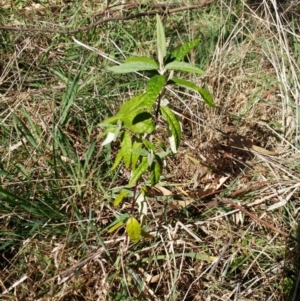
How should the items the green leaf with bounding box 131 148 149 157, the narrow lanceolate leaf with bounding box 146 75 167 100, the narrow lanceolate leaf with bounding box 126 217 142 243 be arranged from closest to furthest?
1. the narrow lanceolate leaf with bounding box 146 75 167 100
2. the green leaf with bounding box 131 148 149 157
3. the narrow lanceolate leaf with bounding box 126 217 142 243

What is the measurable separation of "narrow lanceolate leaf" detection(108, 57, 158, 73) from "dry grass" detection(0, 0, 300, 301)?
482 mm

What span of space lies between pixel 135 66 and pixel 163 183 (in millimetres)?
616

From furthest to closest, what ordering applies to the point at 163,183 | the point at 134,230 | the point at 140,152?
the point at 163,183
the point at 134,230
the point at 140,152

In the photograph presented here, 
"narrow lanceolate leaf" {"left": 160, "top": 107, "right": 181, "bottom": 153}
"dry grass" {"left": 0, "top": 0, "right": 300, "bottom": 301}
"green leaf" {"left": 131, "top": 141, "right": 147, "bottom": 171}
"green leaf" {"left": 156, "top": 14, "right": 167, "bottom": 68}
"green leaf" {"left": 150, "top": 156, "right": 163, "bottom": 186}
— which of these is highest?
"green leaf" {"left": 156, "top": 14, "right": 167, "bottom": 68}

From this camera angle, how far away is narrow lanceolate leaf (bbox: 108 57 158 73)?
4.62 ft

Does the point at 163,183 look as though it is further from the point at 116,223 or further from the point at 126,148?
the point at 126,148

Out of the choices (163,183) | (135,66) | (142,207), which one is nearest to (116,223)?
(142,207)

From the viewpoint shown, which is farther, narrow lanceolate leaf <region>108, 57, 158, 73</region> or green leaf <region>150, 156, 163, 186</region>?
green leaf <region>150, 156, 163, 186</region>

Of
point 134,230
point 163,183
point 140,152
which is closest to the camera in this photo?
point 140,152

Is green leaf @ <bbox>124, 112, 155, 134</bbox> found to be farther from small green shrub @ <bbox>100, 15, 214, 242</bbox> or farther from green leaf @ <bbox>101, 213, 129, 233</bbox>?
green leaf @ <bbox>101, 213, 129, 233</bbox>

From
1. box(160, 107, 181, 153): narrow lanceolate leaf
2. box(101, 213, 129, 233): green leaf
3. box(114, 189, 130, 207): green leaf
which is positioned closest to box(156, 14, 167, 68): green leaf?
box(160, 107, 181, 153): narrow lanceolate leaf

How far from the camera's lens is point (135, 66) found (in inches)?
55.8

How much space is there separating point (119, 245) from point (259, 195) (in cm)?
54

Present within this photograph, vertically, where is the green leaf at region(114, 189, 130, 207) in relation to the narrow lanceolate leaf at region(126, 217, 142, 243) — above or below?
above
